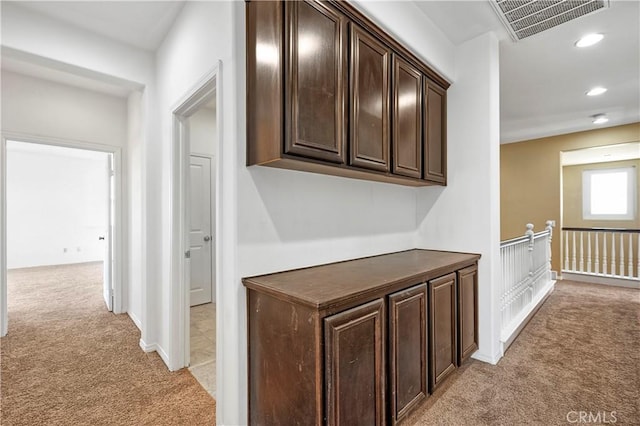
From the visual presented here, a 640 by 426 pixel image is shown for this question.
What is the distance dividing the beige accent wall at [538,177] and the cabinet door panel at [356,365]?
5.64 meters

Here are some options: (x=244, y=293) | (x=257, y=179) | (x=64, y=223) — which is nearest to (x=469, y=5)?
(x=257, y=179)

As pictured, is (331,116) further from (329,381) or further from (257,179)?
(329,381)

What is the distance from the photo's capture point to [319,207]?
1.96 metres

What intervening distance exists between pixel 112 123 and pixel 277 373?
3.67m

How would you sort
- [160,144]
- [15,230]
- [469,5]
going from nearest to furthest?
[469,5] → [160,144] → [15,230]

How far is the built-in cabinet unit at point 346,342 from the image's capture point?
1.22 metres

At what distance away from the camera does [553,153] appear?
5438 millimetres

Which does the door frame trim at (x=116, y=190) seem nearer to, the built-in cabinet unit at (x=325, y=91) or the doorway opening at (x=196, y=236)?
the doorway opening at (x=196, y=236)

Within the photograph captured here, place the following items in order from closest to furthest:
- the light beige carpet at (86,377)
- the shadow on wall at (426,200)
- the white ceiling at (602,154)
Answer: the light beige carpet at (86,377) → the shadow on wall at (426,200) → the white ceiling at (602,154)

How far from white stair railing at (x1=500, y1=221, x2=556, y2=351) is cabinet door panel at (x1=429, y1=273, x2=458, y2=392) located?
836mm

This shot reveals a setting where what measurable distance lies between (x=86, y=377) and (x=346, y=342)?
7.22 feet

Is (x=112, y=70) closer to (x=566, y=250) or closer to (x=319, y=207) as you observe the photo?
(x=319, y=207)

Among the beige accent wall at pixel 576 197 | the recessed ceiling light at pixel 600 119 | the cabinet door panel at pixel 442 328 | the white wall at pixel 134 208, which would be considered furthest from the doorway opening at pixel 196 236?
the beige accent wall at pixel 576 197

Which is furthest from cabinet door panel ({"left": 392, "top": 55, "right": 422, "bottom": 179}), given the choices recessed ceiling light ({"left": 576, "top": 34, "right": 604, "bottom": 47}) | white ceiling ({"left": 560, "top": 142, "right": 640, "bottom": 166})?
white ceiling ({"left": 560, "top": 142, "right": 640, "bottom": 166})
